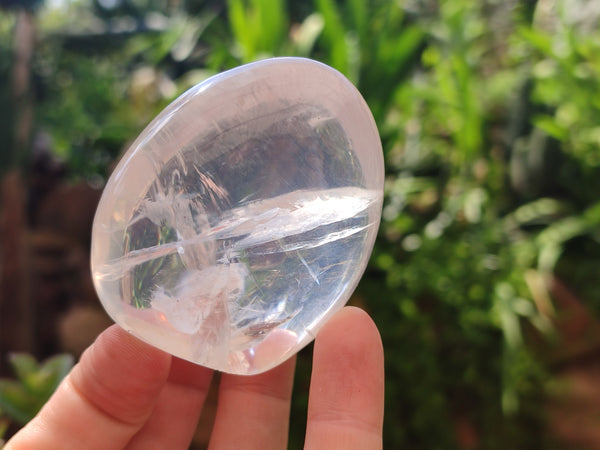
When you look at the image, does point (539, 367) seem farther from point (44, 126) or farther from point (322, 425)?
point (44, 126)

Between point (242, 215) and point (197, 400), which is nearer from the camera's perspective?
point (242, 215)

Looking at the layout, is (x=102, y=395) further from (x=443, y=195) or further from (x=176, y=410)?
(x=443, y=195)

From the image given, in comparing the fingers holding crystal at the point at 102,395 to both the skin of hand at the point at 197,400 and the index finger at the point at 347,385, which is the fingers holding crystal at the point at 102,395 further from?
the index finger at the point at 347,385

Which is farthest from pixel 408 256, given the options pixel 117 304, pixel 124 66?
pixel 124 66

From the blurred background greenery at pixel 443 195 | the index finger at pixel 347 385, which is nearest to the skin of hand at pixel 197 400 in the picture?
the index finger at pixel 347 385

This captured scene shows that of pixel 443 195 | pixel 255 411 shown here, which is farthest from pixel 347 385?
pixel 443 195
